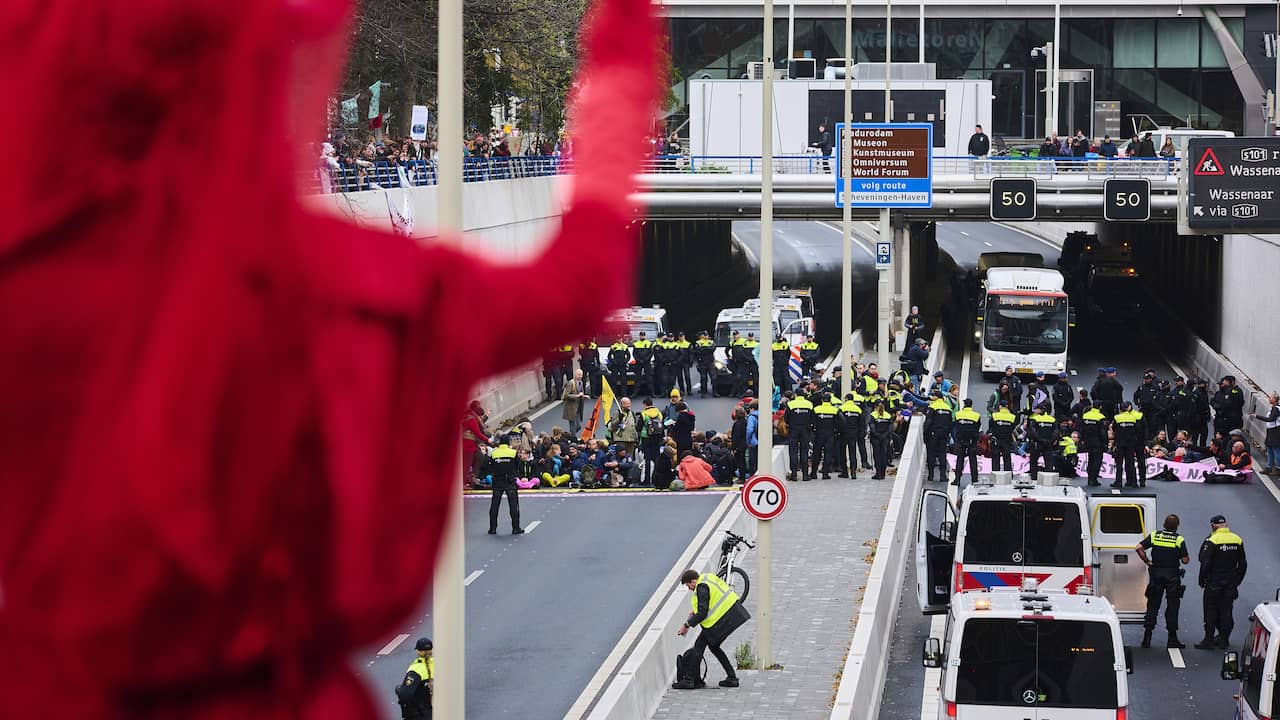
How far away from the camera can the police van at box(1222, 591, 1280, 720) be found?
52.7 feet

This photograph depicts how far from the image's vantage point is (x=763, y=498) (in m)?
20.7

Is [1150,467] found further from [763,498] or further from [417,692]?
[417,692]

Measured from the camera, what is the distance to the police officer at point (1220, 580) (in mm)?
22219

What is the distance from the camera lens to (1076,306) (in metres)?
65.8

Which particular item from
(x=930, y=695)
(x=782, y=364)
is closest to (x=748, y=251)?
(x=782, y=364)

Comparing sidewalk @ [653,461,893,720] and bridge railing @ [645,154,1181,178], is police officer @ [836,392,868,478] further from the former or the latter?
bridge railing @ [645,154,1181,178]

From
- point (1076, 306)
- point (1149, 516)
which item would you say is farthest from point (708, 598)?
point (1076, 306)

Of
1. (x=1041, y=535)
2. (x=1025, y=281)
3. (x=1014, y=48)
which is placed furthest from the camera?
(x=1014, y=48)

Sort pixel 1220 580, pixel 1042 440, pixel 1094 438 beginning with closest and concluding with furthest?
1. pixel 1220 580
2. pixel 1042 440
3. pixel 1094 438

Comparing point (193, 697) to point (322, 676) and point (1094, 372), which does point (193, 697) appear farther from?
point (1094, 372)

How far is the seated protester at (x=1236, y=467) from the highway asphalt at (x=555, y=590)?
9.57 meters

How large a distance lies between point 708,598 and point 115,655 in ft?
60.4

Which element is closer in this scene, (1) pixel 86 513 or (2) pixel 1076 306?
(1) pixel 86 513

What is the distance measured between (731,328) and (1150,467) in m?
17.6
